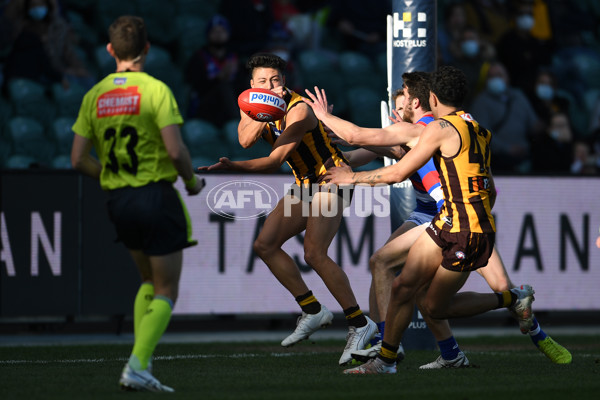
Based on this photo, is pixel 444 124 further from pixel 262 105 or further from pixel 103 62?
→ pixel 103 62

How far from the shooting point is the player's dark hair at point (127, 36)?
6727 mm

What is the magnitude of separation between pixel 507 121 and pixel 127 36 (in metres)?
9.61

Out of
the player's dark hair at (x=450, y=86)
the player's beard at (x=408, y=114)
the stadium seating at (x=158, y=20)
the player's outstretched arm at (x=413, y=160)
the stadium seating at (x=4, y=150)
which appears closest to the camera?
the player's outstretched arm at (x=413, y=160)

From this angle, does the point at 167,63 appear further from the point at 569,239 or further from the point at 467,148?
the point at 467,148

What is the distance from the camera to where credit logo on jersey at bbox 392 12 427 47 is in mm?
10602


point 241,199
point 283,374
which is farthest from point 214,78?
point 283,374

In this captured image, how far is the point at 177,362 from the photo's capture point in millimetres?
9125

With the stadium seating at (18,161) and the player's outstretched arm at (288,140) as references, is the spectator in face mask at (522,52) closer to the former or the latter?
the stadium seating at (18,161)

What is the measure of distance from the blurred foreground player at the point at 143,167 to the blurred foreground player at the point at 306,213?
2.10 m

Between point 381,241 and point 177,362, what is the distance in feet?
14.0

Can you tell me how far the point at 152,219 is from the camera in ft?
22.0

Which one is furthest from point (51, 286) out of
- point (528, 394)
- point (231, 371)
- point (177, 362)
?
point (528, 394)

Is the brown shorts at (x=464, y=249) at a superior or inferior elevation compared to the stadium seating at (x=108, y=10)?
inferior

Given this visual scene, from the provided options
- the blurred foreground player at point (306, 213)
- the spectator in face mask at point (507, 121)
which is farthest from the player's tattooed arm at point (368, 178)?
the spectator in face mask at point (507, 121)
